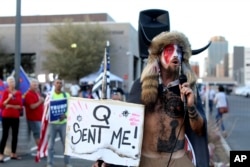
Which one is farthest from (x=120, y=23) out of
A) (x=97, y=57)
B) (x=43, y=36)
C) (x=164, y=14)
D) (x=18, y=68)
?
(x=164, y=14)

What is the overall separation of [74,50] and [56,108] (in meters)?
46.7

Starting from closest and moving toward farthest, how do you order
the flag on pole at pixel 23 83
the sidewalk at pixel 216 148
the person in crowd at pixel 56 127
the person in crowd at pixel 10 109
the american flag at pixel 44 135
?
1. the sidewalk at pixel 216 148
2. the person in crowd at pixel 56 127
3. the american flag at pixel 44 135
4. the person in crowd at pixel 10 109
5. the flag on pole at pixel 23 83

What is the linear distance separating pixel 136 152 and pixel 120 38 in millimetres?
56088

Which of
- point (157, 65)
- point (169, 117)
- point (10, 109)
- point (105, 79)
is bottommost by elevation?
point (10, 109)

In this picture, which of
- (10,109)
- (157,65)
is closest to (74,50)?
(10,109)

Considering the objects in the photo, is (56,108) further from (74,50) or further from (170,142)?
(74,50)

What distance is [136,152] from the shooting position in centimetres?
327

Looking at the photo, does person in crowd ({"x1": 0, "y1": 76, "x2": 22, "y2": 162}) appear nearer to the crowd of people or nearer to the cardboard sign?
the cardboard sign

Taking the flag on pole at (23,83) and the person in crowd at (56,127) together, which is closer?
the person in crowd at (56,127)

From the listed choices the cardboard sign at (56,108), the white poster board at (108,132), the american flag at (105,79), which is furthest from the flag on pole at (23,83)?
the white poster board at (108,132)

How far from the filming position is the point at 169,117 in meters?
3.35

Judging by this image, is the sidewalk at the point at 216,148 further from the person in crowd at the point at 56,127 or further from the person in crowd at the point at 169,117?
the person in crowd at the point at 169,117

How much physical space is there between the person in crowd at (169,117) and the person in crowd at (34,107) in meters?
6.96

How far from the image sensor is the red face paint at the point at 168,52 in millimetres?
3389
